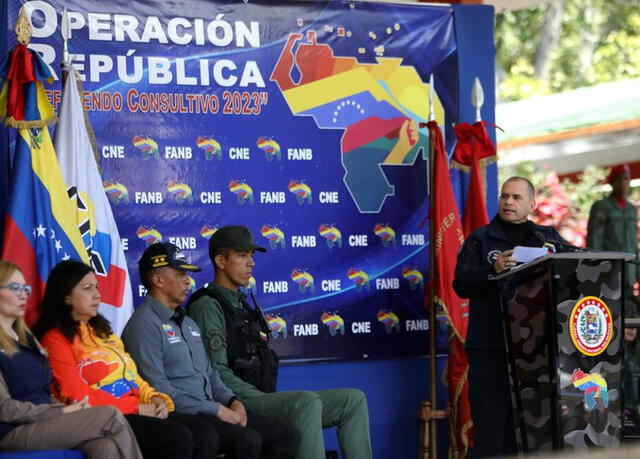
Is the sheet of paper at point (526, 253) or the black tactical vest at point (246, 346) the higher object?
the sheet of paper at point (526, 253)

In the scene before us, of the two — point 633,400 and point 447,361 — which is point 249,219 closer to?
point 447,361

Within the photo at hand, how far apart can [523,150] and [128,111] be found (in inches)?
285

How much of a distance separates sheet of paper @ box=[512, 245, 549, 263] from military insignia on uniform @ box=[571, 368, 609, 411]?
1.57 feet

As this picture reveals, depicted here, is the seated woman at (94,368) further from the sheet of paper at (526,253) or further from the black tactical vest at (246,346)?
the sheet of paper at (526,253)

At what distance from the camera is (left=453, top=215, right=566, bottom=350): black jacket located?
5105mm

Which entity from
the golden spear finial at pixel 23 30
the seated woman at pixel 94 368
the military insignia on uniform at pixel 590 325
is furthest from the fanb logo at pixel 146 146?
the military insignia on uniform at pixel 590 325

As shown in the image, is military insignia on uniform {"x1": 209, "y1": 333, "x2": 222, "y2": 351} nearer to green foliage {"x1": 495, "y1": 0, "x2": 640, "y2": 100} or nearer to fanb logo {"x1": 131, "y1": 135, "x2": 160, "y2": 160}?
fanb logo {"x1": 131, "y1": 135, "x2": 160, "y2": 160}

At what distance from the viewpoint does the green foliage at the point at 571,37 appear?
1839 centimetres

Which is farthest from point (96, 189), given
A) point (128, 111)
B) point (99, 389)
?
point (99, 389)

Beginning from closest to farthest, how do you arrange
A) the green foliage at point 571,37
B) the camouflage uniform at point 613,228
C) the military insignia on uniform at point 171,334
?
the military insignia on uniform at point 171,334 → the camouflage uniform at point 613,228 → the green foliage at point 571,37

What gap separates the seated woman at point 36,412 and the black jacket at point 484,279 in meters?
1.68

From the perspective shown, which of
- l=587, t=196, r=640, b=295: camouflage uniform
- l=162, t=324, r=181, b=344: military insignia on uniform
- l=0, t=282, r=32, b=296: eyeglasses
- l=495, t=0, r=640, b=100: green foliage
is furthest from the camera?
l=495, t=0, r=640, b=100: green foliage

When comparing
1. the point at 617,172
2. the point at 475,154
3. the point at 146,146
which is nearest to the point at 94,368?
the point at 146,146

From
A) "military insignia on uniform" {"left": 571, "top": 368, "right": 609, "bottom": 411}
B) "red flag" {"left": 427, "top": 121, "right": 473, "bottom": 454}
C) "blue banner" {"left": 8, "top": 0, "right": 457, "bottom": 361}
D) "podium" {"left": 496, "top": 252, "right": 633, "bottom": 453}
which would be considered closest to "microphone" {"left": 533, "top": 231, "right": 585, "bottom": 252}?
"podium" {"left": 496, "top": 252, "right": 633, "bottom": 453}
